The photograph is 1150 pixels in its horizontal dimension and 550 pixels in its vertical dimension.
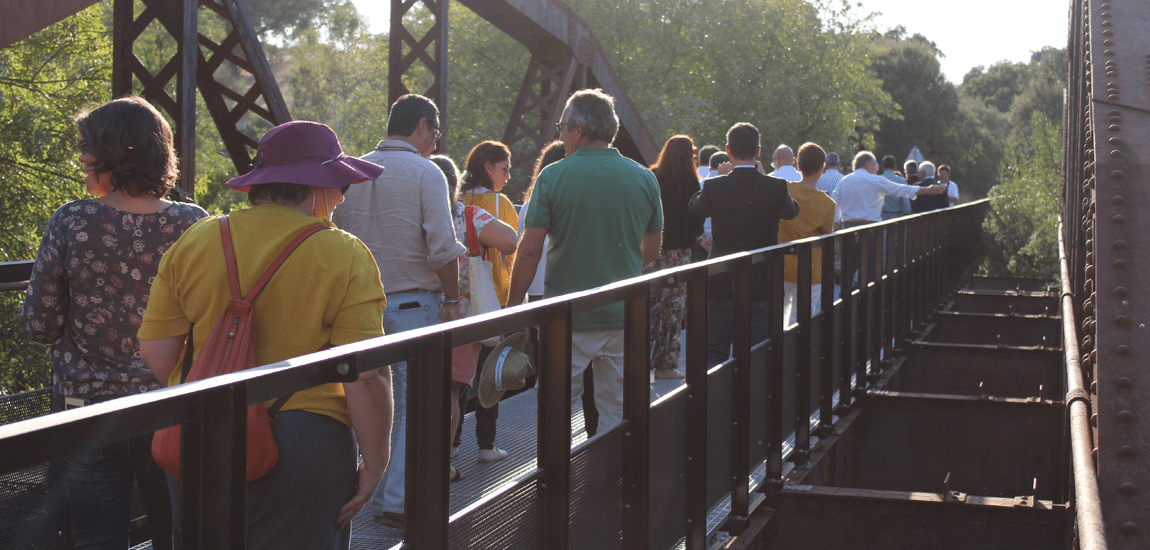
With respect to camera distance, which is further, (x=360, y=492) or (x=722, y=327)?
(x=722, y=327)

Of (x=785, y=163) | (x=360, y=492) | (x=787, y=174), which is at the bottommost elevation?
(x=360, y=492)

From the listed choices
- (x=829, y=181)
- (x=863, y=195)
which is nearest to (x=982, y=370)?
(x=863, y=195)

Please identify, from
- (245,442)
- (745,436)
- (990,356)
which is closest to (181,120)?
(745,436)

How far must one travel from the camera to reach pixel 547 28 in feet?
37.2

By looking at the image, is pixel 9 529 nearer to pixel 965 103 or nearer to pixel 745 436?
pixel 745 436

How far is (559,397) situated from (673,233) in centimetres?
470

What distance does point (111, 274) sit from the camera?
2.83 metres

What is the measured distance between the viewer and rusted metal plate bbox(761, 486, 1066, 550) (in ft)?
17.8

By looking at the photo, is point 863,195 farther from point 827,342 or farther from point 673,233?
point 827,342

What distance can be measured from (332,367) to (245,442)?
0.75 feet

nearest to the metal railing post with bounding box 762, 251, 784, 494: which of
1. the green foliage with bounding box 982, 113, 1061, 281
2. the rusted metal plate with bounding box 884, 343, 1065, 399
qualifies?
the rusted metal plate with bounding box 884, 343, 1065, 399

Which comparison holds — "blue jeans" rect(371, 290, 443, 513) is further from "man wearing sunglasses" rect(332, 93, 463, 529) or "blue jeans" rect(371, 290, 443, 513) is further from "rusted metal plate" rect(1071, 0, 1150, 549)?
"rusted metal plate" rect(1071, 0, 1150, 549)

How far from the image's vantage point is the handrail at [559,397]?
4.87 feet

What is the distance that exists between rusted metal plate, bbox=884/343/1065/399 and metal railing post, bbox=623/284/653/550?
22.1 feet
